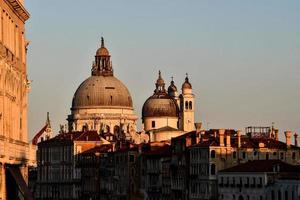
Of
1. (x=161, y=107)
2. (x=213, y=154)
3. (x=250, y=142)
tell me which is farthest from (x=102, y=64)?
(x=213, y=154)

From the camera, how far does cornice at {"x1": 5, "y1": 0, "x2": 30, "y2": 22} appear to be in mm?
43388

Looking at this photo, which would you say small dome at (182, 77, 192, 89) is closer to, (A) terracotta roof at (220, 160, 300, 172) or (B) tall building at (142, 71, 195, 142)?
(B) tall building at (142, 71, 195, 142)

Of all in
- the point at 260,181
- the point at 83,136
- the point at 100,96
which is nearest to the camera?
the point at 260,181

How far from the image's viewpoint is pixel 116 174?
420ft

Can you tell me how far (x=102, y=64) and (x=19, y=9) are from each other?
142220mm

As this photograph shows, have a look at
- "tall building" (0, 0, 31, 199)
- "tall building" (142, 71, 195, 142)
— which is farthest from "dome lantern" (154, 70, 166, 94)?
"tall building" (0, 0, 31, 199)

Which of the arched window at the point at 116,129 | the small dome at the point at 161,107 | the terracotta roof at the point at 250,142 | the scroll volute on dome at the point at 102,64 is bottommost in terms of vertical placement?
the terracotta roof at the point at 250,142

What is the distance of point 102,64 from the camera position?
187750mm

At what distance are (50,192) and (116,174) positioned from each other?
2811 centimetres

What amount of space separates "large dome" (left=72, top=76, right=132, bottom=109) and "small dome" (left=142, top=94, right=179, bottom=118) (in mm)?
6045

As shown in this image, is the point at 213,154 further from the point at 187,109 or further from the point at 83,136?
the point at 187,109

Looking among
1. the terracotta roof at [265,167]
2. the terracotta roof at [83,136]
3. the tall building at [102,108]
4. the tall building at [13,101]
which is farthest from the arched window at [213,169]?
the tall building at [102,108]

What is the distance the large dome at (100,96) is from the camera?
179 meters

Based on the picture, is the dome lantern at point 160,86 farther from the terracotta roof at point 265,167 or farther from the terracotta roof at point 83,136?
the terracotta roof at point 265,167
